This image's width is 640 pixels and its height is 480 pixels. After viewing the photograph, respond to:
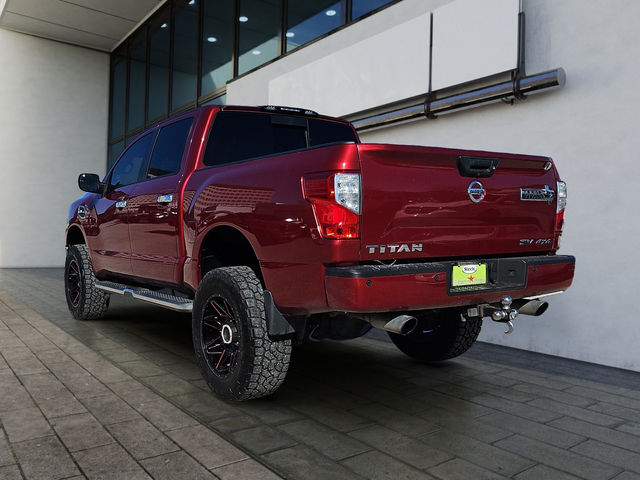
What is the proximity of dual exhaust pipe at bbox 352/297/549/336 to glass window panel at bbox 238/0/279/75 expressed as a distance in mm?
6802

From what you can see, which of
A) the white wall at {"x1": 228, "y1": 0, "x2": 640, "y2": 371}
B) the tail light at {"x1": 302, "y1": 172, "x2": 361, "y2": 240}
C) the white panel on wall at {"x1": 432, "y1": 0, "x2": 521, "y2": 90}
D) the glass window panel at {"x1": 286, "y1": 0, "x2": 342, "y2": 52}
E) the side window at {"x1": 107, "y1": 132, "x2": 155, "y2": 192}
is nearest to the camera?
the tail light at {"x1": 302, "y1": 172, "x2": 361, "y2": 240}

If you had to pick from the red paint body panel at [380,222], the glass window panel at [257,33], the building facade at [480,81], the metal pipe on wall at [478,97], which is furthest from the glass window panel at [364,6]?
the red paint body panel at [380,222]

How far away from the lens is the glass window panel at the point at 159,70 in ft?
40.5

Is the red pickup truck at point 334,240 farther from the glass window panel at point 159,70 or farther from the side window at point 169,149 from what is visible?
the glass window panel at point 159,70

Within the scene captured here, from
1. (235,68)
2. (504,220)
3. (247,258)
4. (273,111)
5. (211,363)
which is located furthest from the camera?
(235,68)

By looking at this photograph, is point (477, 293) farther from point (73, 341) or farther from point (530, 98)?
point (73, 341)

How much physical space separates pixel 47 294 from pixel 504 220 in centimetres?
753

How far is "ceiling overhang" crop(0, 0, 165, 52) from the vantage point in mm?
12109

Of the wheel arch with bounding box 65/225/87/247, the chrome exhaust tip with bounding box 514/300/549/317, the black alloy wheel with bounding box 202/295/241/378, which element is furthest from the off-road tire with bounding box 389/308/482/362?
the wheel arch with bounding box 65/225/87/247

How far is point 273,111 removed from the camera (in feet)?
13.2

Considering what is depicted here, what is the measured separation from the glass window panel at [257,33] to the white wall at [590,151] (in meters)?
4.95

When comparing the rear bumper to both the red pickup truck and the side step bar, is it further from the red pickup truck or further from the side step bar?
the side step bar

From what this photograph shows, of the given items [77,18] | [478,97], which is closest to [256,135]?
[478,97]

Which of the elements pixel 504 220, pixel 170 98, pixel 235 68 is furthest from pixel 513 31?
pixel 170 98
